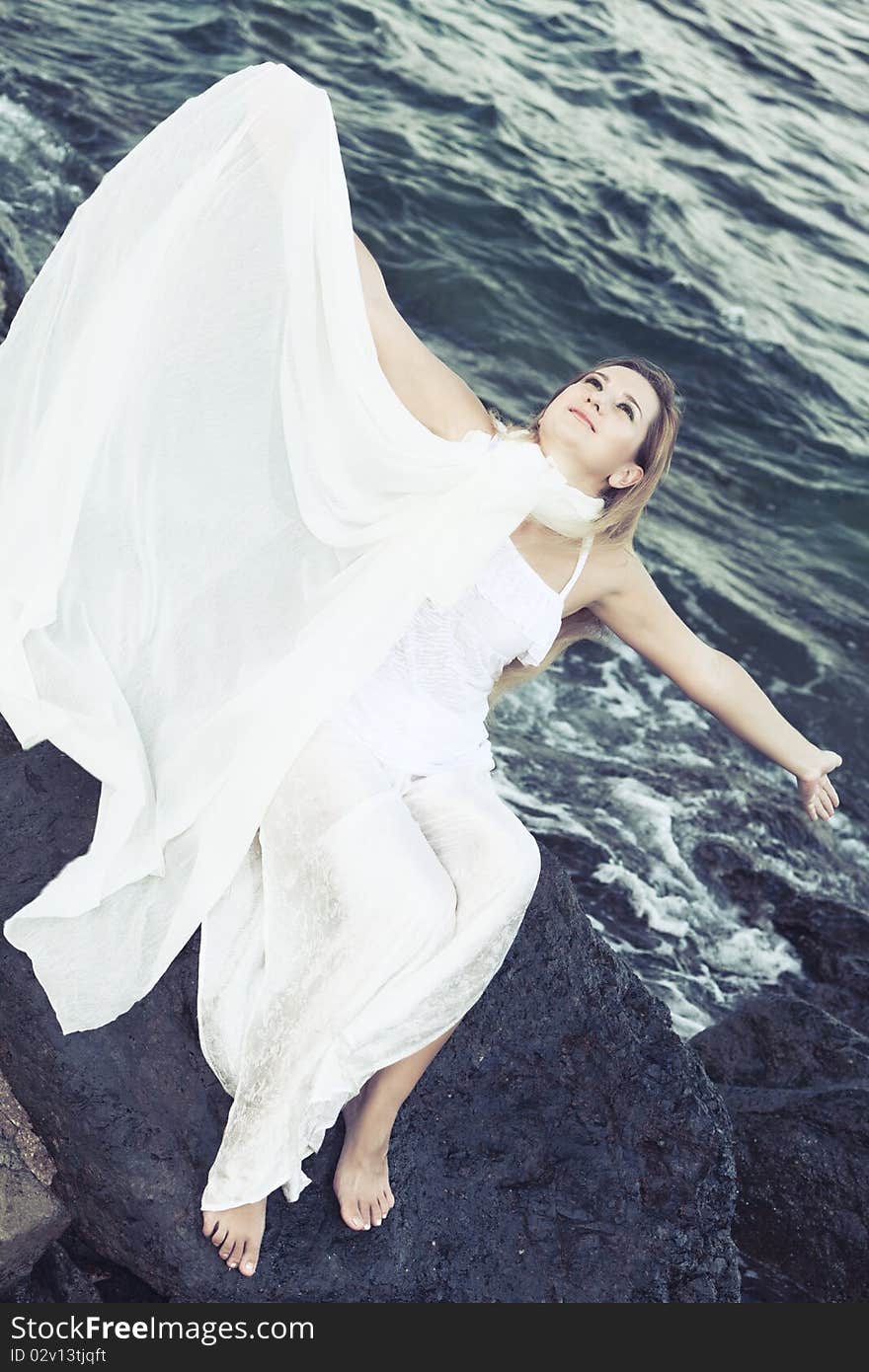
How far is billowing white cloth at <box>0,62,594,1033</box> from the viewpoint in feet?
12.1

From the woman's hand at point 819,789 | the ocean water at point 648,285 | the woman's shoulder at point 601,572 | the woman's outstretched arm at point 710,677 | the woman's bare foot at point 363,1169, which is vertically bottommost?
the ocean water at point 648,285

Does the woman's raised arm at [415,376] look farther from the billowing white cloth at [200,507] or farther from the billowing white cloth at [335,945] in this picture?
the billowing white cloth at [335,945]

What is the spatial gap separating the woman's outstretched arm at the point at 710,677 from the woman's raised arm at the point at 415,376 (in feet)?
2.20

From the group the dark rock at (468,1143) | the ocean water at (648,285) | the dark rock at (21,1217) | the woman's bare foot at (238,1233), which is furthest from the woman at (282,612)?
the ocean water at (648,285)

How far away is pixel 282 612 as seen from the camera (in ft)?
13.1

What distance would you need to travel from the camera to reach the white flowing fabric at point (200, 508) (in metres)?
3.68

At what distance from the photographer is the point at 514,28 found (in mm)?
14375

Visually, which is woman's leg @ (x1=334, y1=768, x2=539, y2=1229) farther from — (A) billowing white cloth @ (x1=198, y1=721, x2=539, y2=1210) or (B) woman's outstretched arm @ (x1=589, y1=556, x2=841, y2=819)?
(B) woman's outstretched arm @ (x1=589, y1=556, x2=841, y2=819)

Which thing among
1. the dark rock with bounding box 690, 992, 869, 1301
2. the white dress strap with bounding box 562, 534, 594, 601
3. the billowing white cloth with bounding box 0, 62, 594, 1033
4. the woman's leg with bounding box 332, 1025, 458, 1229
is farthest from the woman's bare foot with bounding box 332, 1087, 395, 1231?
the dark rock with bounding box 690, 992, 869, 1301

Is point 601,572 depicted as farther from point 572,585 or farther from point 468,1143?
point 468,1143

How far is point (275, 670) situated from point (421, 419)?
895mm

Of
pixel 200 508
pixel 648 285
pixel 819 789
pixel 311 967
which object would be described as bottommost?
pixel 648 285

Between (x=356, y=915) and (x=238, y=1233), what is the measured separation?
0.90 meters

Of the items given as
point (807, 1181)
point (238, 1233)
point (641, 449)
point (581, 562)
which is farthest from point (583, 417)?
point (807, 1181)
